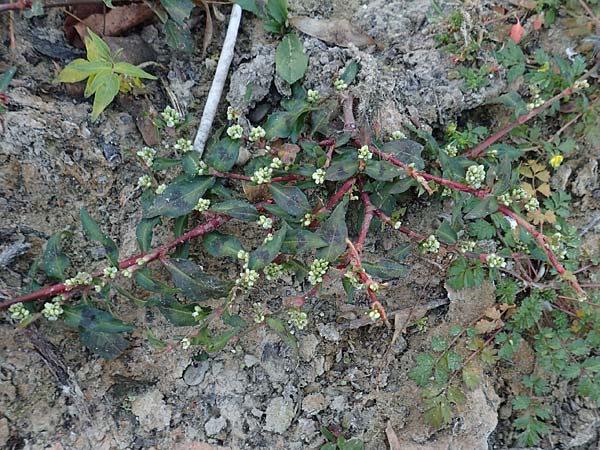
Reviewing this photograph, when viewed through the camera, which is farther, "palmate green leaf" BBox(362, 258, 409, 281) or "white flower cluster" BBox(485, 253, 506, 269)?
"white flower cluster" BBox(485, 253, 506, 269)

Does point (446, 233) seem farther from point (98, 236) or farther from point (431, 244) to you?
point (98, 236)

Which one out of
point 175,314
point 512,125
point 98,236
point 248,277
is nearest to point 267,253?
point 248,277

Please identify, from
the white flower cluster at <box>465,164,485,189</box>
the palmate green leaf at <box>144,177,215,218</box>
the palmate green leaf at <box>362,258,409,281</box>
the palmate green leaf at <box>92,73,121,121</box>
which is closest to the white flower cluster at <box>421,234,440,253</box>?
the palmate green leaf at <box>362,258,409,281</box>

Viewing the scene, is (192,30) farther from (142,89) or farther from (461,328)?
(461,328)

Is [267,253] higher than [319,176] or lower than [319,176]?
lower

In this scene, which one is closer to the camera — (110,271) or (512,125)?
(110,271)

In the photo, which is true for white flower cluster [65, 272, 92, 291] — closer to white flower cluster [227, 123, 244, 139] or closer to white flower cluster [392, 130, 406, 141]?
white flower cluster [227, 123, 244, 139]
